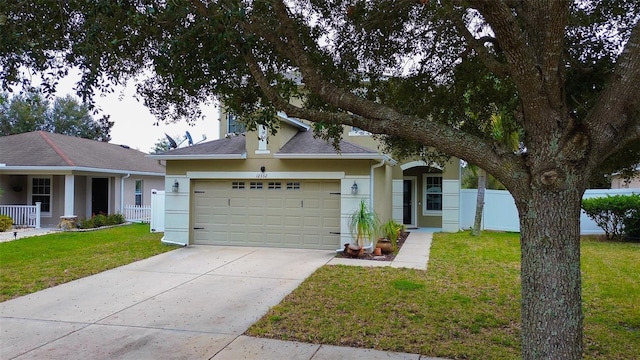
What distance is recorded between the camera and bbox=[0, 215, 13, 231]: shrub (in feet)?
52.6

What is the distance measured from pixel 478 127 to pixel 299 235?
611cm

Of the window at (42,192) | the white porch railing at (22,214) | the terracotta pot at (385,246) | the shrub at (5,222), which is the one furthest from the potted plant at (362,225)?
the window at (42,192)

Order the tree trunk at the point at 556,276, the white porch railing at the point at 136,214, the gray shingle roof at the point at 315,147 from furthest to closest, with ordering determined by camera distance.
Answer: the white porch railing at the point at 136,214 → the gray shingle roof at the point at 315,147 → the tree trunk at the point at 556,276

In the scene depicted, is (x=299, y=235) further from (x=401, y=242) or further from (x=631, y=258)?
(x=631, y=258)

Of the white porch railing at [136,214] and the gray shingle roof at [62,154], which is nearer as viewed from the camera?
the gray shingle roof at [62,154]

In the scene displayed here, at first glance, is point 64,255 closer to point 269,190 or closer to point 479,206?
point 269,190

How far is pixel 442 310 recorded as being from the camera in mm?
6516

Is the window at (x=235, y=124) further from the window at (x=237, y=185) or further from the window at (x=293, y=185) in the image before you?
the window at (x=293, y=185)

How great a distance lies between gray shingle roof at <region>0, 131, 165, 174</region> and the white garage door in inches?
181

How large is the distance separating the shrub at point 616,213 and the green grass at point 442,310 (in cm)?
425

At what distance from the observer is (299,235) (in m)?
12.1

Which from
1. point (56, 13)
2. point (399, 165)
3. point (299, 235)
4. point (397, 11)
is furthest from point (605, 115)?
point (399, 165)

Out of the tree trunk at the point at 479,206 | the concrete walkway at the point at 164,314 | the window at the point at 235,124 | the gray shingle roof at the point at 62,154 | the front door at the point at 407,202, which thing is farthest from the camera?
the front door at the point at 407,202

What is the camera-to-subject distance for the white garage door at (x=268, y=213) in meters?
12.0
